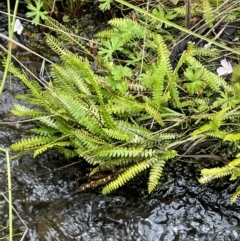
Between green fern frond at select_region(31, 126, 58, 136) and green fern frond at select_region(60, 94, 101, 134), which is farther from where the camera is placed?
green fern frond at select_region(31, 126, 58, 136)

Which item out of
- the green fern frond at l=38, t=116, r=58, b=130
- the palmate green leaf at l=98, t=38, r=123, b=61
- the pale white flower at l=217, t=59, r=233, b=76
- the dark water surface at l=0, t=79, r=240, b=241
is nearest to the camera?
the dark water surface at l=0, t=79, r=240, b=241

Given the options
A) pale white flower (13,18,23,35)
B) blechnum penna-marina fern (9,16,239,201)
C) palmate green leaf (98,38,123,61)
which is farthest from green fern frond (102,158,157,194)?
pale white flower (13,18,23,35)

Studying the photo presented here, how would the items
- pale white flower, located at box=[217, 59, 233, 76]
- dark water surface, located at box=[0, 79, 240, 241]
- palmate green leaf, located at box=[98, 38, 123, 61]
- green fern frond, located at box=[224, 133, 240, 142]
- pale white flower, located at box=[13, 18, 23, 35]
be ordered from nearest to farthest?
1. green fern frond, located at box=[224, 133, 240, 142]
2. dark water surface, located at box=[0, 79, 240, 241]
3. pale white flower, located at box=[217, 59, 233, 76]
4. palmate green leaf, located at box=[98, 38, 123, 61]
5. pale white flower, located at box=[13, 18, 23, 35]

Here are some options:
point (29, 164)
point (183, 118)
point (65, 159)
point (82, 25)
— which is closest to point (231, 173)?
point (183, 118)

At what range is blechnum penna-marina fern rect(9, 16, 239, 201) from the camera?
2623mm

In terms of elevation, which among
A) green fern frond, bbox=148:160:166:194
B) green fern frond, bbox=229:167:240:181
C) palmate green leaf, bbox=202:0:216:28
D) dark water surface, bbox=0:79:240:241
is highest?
palmate green leaf, bbox=202:0:216:28

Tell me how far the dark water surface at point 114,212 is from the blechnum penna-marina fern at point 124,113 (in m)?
0.17

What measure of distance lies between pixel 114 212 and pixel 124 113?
0.57 metres

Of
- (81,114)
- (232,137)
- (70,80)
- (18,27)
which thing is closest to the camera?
(232,137)

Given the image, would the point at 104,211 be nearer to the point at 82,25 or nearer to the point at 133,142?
the point at 133,142

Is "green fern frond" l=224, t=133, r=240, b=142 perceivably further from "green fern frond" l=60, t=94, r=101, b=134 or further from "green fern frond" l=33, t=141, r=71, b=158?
"green fern frond" l=33, t=141, r=71, b=158

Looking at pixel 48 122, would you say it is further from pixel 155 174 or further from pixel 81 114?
pixel 155 174

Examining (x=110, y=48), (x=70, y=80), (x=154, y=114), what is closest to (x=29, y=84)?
(x=70, y=80)

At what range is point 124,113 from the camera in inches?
109
